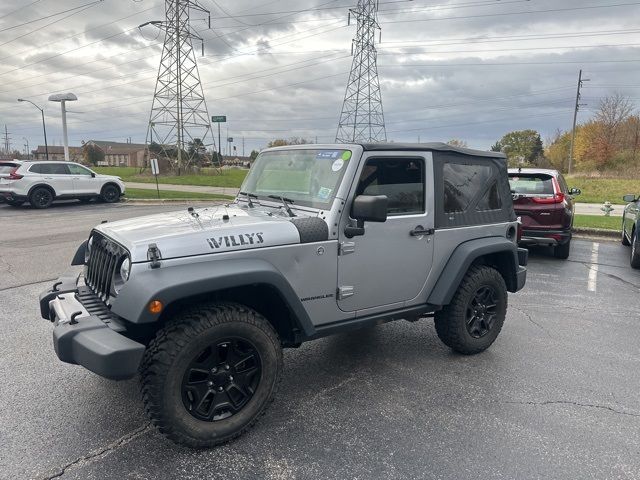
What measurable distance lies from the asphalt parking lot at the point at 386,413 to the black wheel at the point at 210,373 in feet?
0.56

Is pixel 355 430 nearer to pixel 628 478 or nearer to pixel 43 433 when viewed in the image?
pixel 628 478

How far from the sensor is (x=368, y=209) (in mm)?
3039

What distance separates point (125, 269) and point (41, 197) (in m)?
15.9

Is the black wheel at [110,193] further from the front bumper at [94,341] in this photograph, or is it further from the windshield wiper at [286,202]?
the front bumper at [94,341]

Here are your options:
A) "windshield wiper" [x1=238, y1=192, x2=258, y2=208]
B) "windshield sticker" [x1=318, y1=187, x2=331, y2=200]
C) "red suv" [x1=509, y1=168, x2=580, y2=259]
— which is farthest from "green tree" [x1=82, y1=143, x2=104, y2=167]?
"windshield sticker" [x1=318, y1=187, x2=331, y2=200]

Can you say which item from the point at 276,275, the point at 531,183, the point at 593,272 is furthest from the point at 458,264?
the point at 531,183

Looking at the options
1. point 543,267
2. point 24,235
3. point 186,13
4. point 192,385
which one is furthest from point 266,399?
point 186,13

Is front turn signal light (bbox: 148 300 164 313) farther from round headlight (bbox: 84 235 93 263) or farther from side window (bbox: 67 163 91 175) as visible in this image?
side window (bbox: 67 163 91 175)

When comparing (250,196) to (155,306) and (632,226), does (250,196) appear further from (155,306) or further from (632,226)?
(632,226)

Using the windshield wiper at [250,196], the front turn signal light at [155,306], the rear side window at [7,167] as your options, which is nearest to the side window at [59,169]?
the rear side window at [7,167]

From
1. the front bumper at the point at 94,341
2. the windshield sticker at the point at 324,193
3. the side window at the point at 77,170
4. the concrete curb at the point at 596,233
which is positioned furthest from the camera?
the side window at the point at 77,170

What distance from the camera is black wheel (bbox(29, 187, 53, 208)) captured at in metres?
15.9

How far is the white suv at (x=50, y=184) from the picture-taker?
15.6m

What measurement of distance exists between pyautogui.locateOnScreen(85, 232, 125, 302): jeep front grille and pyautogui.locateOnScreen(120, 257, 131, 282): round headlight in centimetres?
7
